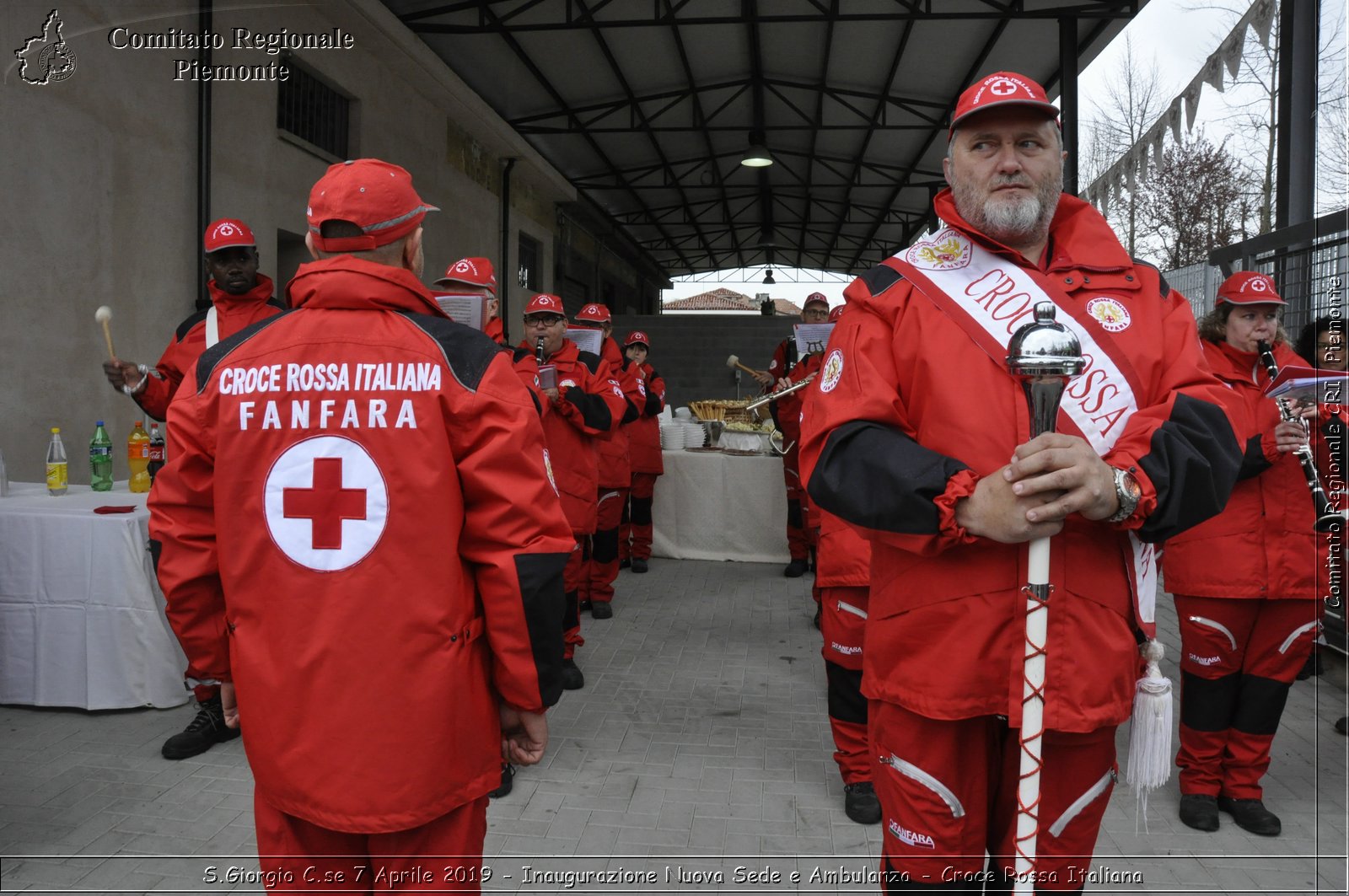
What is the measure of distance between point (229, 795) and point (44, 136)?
459 centimetres

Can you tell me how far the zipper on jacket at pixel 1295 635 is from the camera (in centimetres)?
362

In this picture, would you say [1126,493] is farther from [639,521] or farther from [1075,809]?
[639,521]

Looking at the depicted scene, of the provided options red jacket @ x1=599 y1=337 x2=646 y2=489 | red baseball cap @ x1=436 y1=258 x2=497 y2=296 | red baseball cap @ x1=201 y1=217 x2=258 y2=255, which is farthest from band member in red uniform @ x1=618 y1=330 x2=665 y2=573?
red baseball cap @ x1=201 y1=217 x2=258 y2=255

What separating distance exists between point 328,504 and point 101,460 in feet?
13.8

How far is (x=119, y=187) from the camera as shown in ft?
21.7

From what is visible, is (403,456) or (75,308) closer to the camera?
(403,456)

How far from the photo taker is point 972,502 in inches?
66.8

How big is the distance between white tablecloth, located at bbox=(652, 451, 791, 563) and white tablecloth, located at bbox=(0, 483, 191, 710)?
5.12m

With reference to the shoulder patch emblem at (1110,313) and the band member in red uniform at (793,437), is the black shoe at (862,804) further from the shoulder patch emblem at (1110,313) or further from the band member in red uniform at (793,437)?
the band member in red uniform at (793,437)

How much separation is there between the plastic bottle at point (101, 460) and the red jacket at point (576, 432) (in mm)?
2400

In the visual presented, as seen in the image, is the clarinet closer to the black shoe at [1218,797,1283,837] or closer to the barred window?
the black shoe at [1218,797,1283,837]

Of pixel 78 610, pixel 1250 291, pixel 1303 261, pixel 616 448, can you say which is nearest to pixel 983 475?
→ pixel 1250 291

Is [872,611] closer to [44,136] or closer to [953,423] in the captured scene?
[953,423]

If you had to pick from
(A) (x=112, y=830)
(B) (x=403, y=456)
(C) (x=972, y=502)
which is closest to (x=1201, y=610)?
(C) (x=972, y=502)
